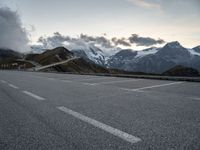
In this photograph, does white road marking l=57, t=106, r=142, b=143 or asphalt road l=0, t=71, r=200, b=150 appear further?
white road marking l=57, t=106, r=142, b=143

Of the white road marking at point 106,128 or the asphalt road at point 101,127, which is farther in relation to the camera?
the white road marking at point 106,128

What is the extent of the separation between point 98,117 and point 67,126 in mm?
821

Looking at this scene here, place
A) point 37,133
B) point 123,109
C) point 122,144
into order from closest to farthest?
point 122,144, point 37,133, point 123,109

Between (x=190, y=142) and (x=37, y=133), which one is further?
(x=37, y=133)

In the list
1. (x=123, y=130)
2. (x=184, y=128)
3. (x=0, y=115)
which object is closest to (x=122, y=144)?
(x=123, y=130)

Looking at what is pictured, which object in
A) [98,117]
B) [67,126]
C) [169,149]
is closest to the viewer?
[169,149]

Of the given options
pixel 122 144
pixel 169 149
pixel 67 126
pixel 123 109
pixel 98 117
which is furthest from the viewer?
pixel 123 109

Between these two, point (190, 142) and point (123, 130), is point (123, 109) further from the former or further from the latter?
point (190, 142)

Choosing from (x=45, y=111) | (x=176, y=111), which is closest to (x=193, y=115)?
(x=176, y=111)

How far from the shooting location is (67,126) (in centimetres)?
406

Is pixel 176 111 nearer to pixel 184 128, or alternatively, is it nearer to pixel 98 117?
pixel 184 128

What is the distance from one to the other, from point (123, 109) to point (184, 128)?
185 centimetres

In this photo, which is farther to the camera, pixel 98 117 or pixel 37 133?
pixel 98 117

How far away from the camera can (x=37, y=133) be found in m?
3.72
